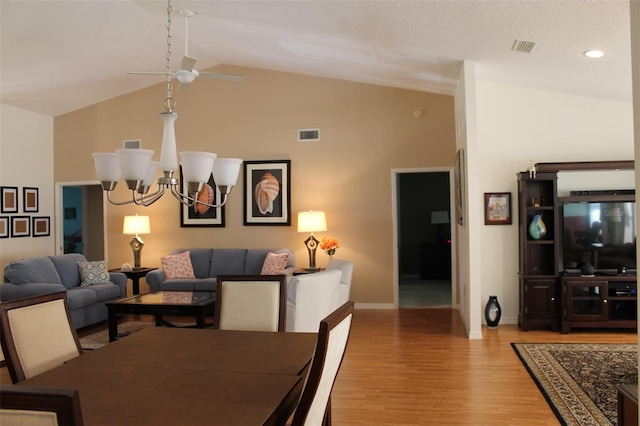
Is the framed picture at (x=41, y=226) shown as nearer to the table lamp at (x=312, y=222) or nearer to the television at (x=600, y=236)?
the table lamp at (x=312, y=222)

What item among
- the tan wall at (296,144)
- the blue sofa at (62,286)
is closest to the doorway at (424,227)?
the tan wall at (296,144)

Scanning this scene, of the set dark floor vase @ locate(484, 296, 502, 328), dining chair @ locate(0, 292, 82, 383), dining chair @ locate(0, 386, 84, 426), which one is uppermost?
dining chair @ locate(0, 386, 84, 426)

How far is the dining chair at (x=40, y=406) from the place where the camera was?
3.56 feet

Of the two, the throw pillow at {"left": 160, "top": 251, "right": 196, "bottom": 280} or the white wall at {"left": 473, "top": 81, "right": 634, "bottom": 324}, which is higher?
the white wall at {"left": 473, "top": 81, "right": 634, "bottom": 324}

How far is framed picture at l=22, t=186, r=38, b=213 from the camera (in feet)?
26.2

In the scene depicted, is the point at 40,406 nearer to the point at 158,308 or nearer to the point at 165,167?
the point at 165,167

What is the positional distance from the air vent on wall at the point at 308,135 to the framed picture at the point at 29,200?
436cm

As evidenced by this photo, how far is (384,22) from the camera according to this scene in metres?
4.76

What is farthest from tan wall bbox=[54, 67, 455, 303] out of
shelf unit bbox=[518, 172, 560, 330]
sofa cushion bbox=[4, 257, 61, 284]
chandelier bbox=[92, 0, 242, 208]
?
chandelier bbox=[92, 0, 242, 208]

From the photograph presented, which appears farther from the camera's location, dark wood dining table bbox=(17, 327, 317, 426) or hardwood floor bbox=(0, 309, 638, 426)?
hardwood floor bbox=(0, 309, 638, 426)

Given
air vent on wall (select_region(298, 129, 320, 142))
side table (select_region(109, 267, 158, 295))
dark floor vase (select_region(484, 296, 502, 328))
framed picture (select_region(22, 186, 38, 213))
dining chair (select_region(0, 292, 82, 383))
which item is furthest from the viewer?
framed picture (select_region(22, 186, 38, 213))

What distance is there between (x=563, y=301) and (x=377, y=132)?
3.50 meters

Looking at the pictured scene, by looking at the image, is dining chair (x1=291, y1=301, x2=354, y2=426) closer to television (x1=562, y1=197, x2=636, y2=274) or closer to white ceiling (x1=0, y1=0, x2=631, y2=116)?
white ceiling (x1=0, y1=0, x2=631, y2=116)

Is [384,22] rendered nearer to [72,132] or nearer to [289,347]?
[289,347]
